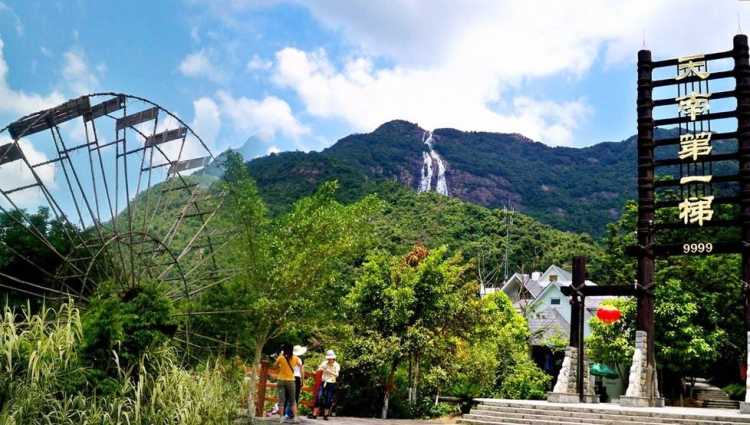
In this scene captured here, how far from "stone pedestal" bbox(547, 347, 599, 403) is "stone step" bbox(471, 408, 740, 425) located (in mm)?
2139

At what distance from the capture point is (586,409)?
612 inches

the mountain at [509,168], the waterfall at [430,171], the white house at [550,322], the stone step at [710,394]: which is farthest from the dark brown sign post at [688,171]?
the waterfall at [430,171]

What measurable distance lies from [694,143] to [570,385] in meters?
7.08

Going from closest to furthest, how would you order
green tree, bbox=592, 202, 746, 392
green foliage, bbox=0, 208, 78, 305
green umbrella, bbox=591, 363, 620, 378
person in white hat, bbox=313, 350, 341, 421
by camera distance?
person in white hat, bbox=313, 350, 341, 421 < green foliage, bbox=0, 208, 78, 305 < green tree, bbox=592, 202, 746, 392 < green umbrella, bbox=591, 363, 620, 378

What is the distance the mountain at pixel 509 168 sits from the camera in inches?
3857

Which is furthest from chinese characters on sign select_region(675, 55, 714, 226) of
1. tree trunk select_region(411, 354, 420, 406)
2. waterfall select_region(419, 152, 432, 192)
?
waterfall select_region(419, 152, 432, 192)

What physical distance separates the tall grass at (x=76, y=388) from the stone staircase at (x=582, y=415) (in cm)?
719

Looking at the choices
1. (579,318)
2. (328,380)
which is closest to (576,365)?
(579,318)

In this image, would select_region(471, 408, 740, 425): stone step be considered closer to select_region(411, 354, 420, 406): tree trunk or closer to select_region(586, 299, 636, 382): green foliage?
select_region(411, 354, 420, 406): tree trunk

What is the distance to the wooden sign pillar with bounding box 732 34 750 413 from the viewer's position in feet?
57.2

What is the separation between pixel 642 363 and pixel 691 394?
11.2 m

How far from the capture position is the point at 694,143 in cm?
1894

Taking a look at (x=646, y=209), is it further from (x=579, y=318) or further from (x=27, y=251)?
(x=27, y=251)

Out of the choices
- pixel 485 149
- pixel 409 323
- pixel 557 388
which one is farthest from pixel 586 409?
pixel 485 149
